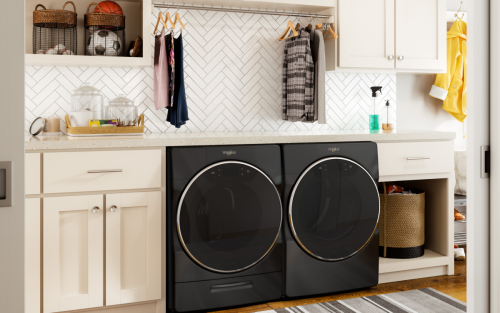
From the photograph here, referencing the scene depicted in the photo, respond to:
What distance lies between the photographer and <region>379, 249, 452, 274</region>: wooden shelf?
107 inches

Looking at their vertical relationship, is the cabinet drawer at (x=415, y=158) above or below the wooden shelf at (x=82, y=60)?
below

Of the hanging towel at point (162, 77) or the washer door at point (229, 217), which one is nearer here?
the washer door at point (229, 217)

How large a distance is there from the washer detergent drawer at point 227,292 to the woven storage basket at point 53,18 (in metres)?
1.58

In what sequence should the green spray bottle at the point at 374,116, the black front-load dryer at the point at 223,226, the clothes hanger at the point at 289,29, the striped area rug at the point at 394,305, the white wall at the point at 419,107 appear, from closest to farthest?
the black front-load dryer at the point at 223,226 < the striped area rug at the point at 394,305 < the clothes hanger at the point at 289,29 < the green spray bottle at the point at 374,116 < the white wall at the point at 419,107

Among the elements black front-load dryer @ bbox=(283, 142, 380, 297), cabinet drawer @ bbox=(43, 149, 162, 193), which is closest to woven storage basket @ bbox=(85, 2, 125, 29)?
cabinet drawer @ bbox=(43, 149, 162, 193)

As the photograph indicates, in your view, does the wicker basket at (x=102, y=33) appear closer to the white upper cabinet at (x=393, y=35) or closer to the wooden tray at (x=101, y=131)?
the wooden tray at (x=101, y=131)

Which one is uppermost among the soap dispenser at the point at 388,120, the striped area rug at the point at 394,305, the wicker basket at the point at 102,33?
the wicker basket at the point at 102,33

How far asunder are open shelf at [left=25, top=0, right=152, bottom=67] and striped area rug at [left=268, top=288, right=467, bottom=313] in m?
1.61

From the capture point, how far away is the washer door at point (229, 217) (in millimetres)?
2244

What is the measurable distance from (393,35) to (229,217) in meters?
1.70

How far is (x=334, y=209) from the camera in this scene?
8.19ft

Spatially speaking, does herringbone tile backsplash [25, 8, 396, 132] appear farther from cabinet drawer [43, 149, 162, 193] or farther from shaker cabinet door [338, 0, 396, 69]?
cabinet drawer [43, 149, 162, 193]
